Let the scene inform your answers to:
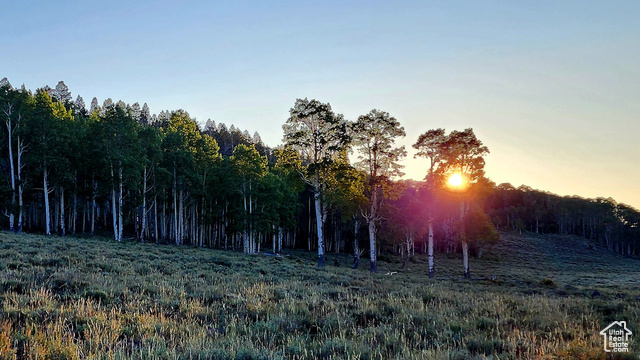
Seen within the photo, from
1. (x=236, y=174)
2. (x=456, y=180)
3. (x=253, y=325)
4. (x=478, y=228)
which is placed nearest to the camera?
(x=253, y=325)

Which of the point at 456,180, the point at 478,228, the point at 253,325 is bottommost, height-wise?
the point at 478,228

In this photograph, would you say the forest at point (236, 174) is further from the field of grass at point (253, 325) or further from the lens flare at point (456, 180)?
the field of grass at point (253, 325)

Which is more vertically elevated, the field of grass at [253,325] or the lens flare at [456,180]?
the lens flare at [456,180]

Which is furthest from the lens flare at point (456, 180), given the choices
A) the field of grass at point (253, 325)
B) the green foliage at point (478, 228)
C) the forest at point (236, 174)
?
the field of grass at point (253, 325)

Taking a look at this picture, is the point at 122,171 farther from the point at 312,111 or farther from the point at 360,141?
the point at 360,141

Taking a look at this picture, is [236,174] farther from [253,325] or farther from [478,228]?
[253,325]

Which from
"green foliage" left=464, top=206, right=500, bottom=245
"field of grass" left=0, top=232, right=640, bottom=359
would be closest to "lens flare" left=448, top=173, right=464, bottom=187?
"green foliage" left=464, top=206, right=500, bottom=245

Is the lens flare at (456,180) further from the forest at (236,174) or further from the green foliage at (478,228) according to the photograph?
the green foliage at (478,228)

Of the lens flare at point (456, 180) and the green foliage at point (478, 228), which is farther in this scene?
the green foliage at point (478, 228)

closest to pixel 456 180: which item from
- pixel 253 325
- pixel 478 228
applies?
pixel 478 228

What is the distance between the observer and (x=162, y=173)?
41.3 meters

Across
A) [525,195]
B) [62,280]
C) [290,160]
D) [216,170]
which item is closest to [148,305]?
[62,280]

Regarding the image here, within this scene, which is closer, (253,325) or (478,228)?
(253,325)

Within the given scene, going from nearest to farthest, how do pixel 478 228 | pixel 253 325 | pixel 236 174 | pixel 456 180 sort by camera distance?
pixel 253 325 → pixel 456 180 → pixel 478 228 → pixel 236 174
